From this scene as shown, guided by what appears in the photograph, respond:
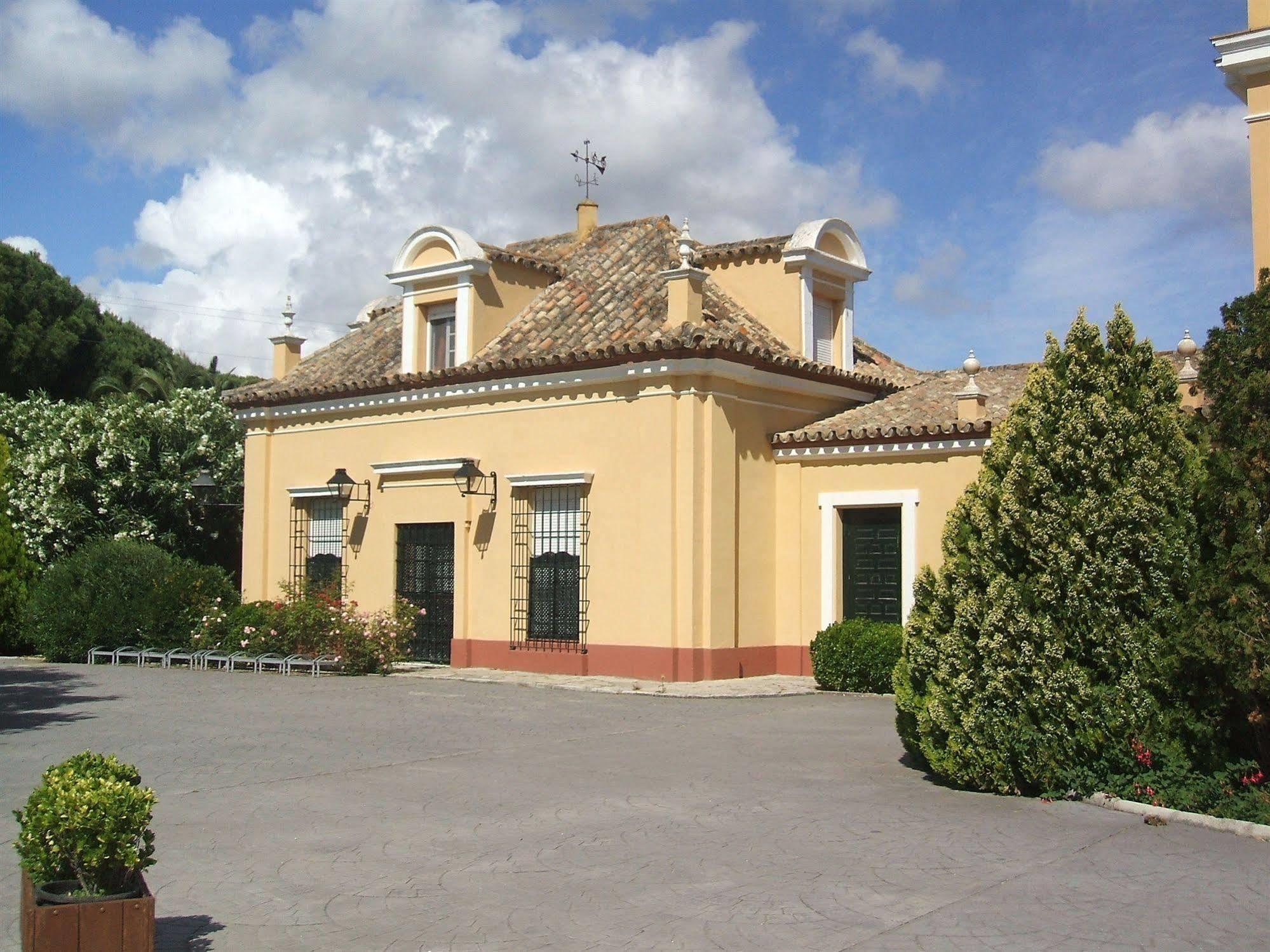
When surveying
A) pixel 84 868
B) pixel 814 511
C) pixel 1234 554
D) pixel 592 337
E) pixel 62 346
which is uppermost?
pixel 62 346

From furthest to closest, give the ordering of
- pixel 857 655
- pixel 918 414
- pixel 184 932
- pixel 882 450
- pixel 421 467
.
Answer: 1. pixel 421 467
2. pixel 918 414
3. pixel 882 450
4. pixel 857 655
5. pixel 184 932

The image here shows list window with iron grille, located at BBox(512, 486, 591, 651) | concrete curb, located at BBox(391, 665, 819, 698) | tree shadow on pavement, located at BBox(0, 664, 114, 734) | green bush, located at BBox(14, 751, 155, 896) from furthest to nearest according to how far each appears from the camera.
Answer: window with iron grille, located at BBox(512, 486, 591, 651)
concrete curb, located at BBox(391, 665, 819, 698)
tree shadow on pavement, located at BBox(0, 664, 114, 734)
green bush, located at BBox(14, 751, 155, 896)

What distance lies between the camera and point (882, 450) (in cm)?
1744

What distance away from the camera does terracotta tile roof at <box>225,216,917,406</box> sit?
57.4 feet

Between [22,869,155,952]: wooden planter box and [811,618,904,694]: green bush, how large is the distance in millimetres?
11841

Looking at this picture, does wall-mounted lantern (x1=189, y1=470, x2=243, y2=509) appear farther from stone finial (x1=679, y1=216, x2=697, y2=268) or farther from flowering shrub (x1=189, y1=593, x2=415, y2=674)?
stone finial (x1=679, y1=216, x2=697, y2=268)

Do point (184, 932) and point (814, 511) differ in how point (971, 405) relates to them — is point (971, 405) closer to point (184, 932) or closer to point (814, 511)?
point (814, 511)

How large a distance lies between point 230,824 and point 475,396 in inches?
466

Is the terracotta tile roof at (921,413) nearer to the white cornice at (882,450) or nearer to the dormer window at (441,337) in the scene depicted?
the white cornice at (882,450)

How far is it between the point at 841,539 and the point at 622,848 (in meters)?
11.1

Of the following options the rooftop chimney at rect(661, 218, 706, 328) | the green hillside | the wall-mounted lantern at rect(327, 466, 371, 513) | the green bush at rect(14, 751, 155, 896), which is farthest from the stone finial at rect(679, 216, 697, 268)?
the green hillside

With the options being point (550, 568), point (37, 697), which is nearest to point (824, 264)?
point (550, 568)

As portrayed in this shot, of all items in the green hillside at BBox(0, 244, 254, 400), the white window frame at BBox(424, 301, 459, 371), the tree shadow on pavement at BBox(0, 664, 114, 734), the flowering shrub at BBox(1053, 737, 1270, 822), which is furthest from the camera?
the green hillside at BBox(0, 244, 254, 400)

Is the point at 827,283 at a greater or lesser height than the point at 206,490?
greater
